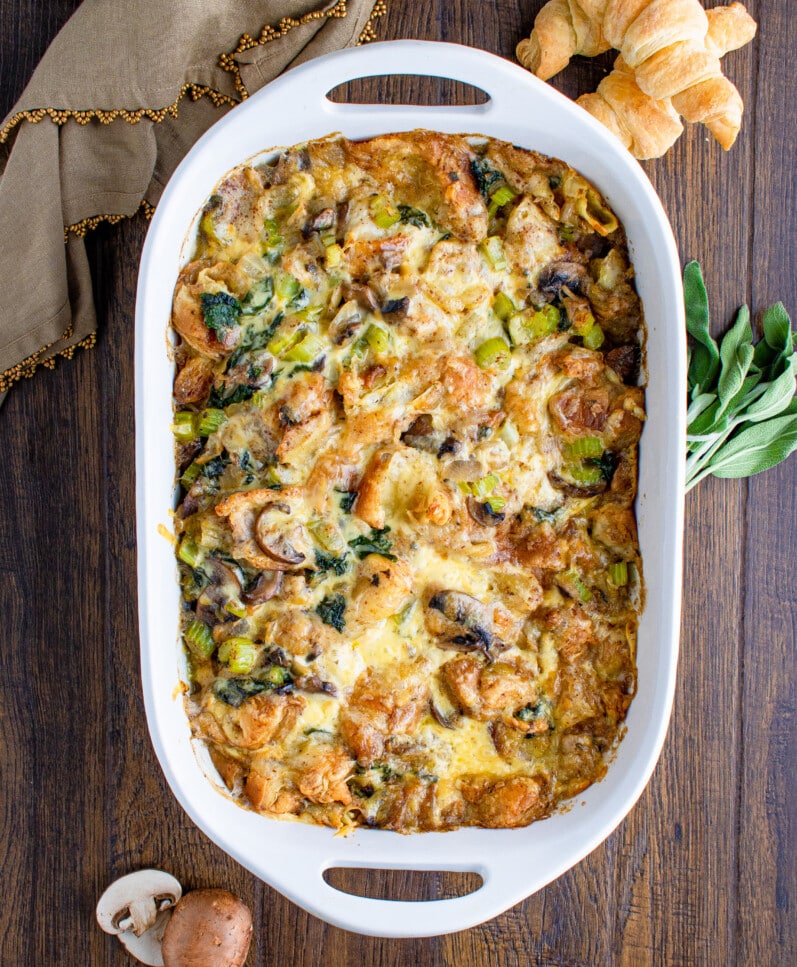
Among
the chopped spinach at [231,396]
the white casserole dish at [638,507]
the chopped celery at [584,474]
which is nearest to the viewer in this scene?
the white casserole dish at [638,507]

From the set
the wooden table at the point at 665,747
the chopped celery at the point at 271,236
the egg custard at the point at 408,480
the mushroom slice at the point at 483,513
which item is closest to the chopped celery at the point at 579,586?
the egg custard at the point at 408,480

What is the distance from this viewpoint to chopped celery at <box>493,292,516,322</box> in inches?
89.9

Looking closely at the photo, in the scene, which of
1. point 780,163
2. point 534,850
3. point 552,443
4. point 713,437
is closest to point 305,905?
point 534,850

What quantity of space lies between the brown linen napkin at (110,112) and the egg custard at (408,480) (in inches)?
14.6

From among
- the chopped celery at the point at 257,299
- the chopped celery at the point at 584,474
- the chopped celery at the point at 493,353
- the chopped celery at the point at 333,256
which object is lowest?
the chopped celery at the point at 584,474

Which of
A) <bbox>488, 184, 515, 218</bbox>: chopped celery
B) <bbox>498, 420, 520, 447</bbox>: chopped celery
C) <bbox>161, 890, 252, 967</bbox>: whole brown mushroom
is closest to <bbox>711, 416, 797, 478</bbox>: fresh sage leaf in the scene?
<bbox>498, 420, 520, 447</bbox>: chopped celery

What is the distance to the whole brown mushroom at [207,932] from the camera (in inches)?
101

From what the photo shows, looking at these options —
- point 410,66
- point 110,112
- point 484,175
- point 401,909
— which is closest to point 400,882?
point 401,909

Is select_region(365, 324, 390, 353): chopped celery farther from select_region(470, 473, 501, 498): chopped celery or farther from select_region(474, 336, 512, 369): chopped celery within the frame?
select_region(470, 473, 501, 498): chopped celery

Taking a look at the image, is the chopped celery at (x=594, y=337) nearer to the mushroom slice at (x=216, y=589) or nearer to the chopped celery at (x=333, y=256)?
the chopped celery at (x=333, y=256)

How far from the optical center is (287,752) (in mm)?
2316

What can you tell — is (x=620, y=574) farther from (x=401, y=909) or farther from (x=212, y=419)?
(x=212, y=419)

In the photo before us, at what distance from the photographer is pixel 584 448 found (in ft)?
7.66

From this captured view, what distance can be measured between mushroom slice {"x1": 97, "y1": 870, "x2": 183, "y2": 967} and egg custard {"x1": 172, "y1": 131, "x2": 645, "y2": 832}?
665 millimetres
